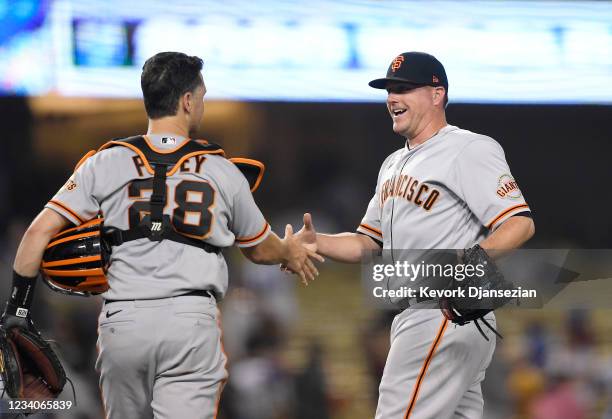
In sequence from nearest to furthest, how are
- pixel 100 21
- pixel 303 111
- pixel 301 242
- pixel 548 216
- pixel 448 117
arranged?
pixel 301 242 → pixel 100 21 → pixel 448 117 → pixel 303 111 → pixel 548 216

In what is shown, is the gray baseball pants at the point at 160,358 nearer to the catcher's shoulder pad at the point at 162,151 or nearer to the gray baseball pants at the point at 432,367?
the catcher's shoulder pad at the point at 162,151

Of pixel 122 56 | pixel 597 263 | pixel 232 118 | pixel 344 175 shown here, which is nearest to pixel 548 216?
pixel 597 263

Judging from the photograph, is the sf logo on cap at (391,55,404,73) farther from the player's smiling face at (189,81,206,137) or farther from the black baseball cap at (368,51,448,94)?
the player's smiling face at (189,81,206,137)

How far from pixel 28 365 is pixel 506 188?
168cm

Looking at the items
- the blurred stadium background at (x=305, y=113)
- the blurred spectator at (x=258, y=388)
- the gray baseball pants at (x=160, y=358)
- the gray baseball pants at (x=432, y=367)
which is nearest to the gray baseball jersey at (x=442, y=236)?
the gray baseball pants at (x=432, y=367)

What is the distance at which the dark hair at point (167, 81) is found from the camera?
295 cm

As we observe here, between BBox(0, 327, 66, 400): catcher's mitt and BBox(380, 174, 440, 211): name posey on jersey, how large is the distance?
1.33 m

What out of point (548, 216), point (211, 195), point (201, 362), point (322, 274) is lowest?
point (322, 274)

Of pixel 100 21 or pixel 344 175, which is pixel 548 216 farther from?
pixel 100 21

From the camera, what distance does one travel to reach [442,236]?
336cm

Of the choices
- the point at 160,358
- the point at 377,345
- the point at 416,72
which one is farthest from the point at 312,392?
the point at 160,358

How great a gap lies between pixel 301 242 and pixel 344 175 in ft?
17.4

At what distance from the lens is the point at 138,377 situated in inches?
112
